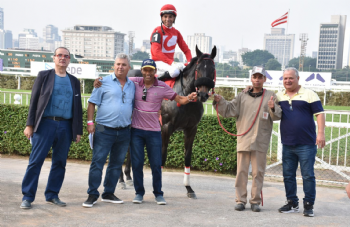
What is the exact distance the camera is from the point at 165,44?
539 cm

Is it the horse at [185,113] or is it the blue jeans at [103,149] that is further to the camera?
→ the horse at [185,113]

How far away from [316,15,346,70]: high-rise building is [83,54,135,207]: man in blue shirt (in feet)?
408

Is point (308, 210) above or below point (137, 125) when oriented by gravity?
below

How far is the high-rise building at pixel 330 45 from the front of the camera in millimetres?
120000

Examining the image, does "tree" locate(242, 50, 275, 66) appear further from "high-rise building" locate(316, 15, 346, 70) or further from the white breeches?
the white breeches

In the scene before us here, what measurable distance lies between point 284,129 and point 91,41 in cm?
15169

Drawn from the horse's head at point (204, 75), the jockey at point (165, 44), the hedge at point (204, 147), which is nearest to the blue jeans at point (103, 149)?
the horse's head at point (204, 75)

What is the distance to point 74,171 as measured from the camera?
21.4ft

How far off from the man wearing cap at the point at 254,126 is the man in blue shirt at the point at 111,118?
1.11 m

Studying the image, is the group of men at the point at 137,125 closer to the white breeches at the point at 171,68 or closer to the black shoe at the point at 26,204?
the black shoe at the point at 26,204

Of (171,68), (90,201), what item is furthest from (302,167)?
(90,201)

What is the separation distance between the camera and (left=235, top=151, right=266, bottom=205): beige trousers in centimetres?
439

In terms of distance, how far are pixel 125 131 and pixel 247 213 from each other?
1.72 metres

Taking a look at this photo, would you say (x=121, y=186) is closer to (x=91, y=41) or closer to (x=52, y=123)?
(x=52, y=123)
